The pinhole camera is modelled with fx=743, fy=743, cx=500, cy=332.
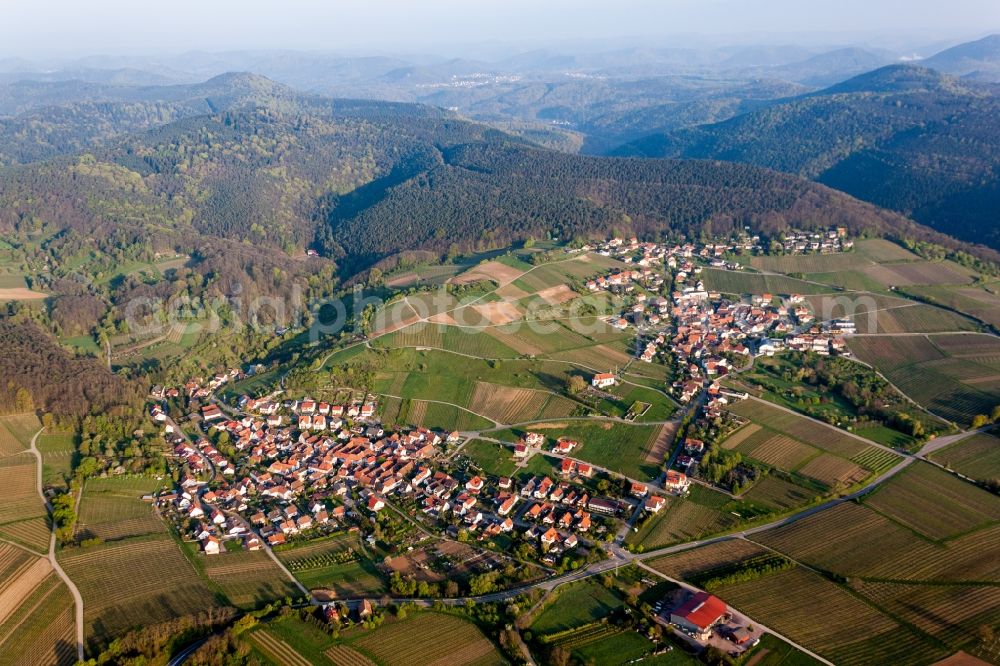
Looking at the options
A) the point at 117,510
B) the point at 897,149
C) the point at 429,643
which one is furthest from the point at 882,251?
the point at 117,510

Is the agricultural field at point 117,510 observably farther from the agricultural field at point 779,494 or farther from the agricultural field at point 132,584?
the agricultural field at point 779,494

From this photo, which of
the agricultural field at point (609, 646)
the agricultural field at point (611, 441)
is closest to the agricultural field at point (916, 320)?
the agricultural field at point (611, 441)

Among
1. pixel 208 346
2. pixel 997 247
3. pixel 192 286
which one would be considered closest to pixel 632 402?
pixel 208 346

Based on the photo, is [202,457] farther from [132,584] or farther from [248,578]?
[248,578]

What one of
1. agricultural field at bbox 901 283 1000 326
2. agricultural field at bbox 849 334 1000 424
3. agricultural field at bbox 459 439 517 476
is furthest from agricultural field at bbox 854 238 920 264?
agricultural field at bbox 459 439 517 476

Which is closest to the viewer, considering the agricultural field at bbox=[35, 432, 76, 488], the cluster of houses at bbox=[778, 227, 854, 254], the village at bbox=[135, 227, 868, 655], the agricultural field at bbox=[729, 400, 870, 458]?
the village at bbox=[135, 227, 868, 655]

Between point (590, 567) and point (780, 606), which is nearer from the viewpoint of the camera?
point (780, 606)

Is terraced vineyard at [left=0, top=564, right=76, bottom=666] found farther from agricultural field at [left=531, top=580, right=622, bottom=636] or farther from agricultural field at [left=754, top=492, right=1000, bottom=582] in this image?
agricultural field at [left=754, top=492, right=1000, bottom=582]

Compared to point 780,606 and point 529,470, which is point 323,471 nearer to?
point 529,470
